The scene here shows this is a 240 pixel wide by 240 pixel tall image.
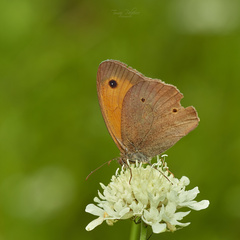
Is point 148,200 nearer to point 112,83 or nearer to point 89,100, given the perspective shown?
point 112,83

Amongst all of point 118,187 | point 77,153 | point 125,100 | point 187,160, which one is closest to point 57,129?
point 77,153

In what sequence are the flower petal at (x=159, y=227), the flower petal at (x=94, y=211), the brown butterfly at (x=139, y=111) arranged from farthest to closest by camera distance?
1. the brown butterfly at (x=139, y=111)
2. the flower petal at (x=94, y=211)
3. the flower petal at (x=159, y=227)


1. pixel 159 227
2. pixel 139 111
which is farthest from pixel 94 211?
pixel 139 111

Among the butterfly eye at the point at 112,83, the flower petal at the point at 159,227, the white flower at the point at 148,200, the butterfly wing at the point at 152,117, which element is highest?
the butterfly eye at the point at 112,83

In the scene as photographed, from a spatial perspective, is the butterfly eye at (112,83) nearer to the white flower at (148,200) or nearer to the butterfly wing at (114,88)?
the butterfly wing at (114,88)

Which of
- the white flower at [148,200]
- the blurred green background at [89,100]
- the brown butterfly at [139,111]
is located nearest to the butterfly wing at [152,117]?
the brown butterfly at [139,111]

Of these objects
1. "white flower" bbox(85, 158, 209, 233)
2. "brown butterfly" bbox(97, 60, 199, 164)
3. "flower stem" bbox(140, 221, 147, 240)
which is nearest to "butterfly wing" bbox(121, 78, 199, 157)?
"brown butterfly" bbox(97, 60, 199, 164)
